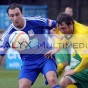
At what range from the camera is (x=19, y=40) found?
24.2 ft

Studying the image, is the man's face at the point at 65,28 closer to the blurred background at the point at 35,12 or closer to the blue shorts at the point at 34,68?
the blue shorts at the point at 34,68

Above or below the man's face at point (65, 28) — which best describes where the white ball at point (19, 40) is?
below

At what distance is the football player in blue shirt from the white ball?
5cm

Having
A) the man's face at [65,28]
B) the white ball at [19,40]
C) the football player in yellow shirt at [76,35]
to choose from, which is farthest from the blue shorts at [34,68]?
the man's face at [65,28]

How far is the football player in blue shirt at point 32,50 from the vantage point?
722 cm

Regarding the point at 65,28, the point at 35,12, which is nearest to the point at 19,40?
the point at 65,28

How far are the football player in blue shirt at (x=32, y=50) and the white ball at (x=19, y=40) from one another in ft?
0.17

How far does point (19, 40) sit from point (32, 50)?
266mm

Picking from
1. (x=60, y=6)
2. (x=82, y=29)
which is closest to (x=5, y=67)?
(x=60, y=6)

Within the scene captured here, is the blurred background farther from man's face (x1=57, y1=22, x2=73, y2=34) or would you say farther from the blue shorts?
man's face (x1=57, y1=22, x2=73, y2=34)

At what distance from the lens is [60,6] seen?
17.4 m

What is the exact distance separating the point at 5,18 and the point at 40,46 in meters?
8.59

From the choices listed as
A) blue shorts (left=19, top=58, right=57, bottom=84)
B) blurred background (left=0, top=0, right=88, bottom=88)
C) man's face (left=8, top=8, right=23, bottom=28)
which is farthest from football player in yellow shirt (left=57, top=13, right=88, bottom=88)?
blurred background (left=0, top=0, right=88, bottom=88)

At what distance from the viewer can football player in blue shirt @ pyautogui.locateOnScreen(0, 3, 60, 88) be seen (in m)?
7.22
